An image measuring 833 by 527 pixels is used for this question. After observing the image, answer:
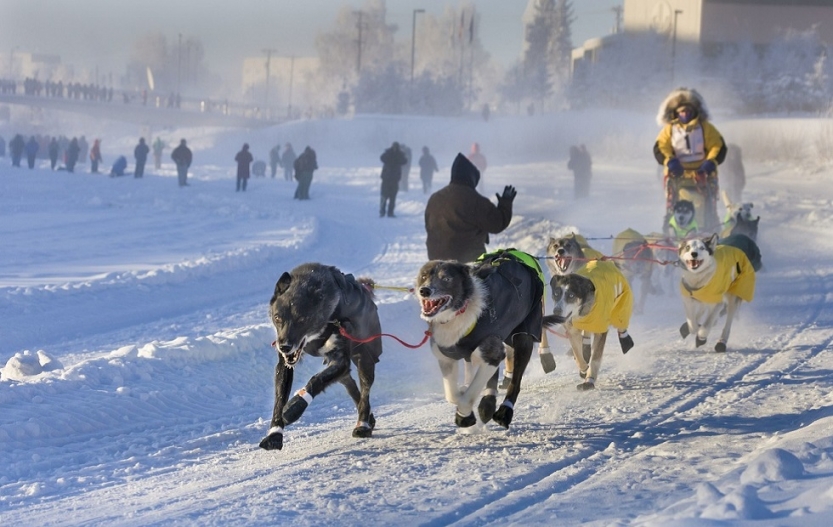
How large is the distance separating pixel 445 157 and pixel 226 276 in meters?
41.8

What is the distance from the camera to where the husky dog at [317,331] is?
5578 millimetres

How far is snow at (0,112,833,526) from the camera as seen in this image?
4895 millimetres

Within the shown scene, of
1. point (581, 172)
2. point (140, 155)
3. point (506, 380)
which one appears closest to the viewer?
point (506, 380)

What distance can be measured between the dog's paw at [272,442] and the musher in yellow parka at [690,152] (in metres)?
7.13

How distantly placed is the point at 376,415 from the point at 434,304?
5.17ft

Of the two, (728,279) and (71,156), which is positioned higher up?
(71,156)

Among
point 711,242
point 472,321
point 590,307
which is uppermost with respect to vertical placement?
point 711,242

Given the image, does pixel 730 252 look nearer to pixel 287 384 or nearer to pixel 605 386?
pixel 605 386

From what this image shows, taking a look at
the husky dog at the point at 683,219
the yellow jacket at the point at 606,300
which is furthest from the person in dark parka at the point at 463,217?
the husky dog at the point at 683,219

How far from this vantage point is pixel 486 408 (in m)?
6.04

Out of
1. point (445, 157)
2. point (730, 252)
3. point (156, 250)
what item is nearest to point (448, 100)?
point (445, 157)

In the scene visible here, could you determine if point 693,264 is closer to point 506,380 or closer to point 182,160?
point 506,380

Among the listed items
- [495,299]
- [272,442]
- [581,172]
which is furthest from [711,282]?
[581,172]

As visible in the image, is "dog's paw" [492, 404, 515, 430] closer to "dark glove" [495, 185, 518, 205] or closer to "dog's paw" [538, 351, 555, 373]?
"dog's paw" [538, 351, 555, 373]
